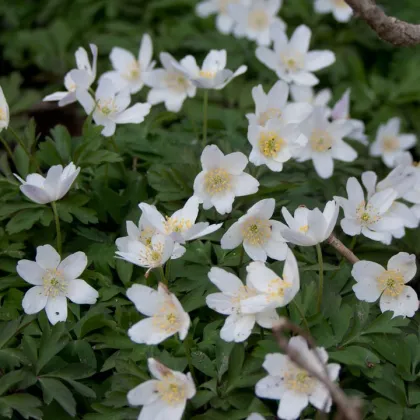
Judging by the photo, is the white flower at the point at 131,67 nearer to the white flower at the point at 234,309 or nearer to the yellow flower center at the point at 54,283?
the yellow flower center at the point at 54,283

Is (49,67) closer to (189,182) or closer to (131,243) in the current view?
(189,182)

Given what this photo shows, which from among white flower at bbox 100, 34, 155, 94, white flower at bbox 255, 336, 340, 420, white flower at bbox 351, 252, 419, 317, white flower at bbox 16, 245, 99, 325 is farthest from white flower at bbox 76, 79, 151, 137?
white flower at bbox 255, 336, 340, 420

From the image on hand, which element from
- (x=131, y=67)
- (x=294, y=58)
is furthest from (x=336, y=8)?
(x=131, y=67)

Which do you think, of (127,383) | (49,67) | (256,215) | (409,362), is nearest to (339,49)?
(49,67)

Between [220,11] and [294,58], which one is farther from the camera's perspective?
[220,11]

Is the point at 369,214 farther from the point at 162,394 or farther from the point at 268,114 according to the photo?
the point at 162,394

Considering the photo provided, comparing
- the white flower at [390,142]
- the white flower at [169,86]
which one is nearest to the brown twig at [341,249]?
the white flower at [169,86]
